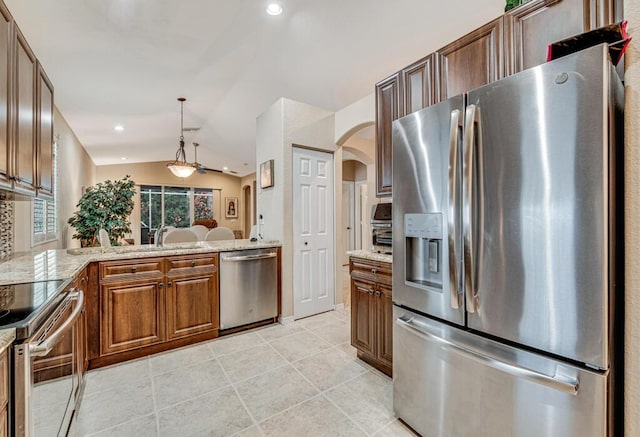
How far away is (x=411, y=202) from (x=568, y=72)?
0.80m

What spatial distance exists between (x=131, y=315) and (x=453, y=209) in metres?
2.62

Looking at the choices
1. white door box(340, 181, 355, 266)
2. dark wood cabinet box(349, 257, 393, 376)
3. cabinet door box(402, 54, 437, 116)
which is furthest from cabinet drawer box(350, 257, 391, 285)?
white door box(340, 181, 355, 266)

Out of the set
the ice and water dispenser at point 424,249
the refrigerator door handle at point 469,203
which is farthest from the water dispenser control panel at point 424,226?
the refrigerator door handle at point 469,203

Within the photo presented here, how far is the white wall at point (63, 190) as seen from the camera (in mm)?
2941

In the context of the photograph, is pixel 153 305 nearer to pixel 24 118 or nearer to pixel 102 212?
pixel 24 118

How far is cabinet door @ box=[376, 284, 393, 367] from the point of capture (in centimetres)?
209

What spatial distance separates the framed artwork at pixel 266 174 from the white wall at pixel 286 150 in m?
0.06

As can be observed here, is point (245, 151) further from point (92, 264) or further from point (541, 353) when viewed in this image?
point (541, 353)

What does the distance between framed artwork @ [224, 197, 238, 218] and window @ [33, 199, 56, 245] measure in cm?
634

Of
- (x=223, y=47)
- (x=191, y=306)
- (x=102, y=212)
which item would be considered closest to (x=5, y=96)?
(x=223, y=47)

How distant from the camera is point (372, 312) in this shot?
2238 millimetres

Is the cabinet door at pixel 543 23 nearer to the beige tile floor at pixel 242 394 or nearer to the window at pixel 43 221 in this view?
the beige tile floor at pixel 242 394

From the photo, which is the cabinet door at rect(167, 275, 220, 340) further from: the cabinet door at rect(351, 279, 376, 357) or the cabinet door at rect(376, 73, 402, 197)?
the cabinet door at rect(376, 73, 402, 197)

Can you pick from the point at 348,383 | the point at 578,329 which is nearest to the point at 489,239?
the point at 578,329
